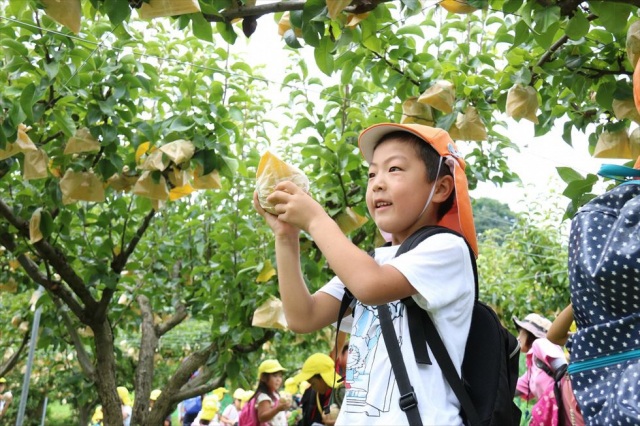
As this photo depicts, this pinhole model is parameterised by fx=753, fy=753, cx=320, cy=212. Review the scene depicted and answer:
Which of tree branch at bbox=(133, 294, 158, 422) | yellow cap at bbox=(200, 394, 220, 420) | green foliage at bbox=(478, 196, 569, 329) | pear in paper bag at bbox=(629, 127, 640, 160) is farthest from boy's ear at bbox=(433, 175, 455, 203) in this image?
yellow cap at bbox=(200, 394, 220, 420)

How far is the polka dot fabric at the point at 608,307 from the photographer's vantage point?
1115 millimetres

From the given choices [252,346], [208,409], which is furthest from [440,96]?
[208,409]

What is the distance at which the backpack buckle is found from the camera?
4.06 feet

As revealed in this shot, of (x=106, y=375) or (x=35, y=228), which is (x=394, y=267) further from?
(x=106, y=375)

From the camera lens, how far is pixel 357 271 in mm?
1275

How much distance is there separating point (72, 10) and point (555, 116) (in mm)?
1805

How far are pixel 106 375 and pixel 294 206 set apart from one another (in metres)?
3.42

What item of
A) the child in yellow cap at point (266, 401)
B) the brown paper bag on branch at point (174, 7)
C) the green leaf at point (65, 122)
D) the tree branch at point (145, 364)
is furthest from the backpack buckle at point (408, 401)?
the child in yellow cap at point (266, 401)

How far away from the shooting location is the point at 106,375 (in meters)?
4.44

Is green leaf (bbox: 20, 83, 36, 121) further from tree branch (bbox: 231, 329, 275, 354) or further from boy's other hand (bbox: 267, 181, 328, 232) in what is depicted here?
tree branch (bbox: 231, 329, 275, 354)

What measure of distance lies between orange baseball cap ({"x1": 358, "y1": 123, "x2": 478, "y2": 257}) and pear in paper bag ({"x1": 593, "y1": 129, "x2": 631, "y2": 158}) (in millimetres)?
1273

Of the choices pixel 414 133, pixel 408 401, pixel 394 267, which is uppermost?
pixel 414 133

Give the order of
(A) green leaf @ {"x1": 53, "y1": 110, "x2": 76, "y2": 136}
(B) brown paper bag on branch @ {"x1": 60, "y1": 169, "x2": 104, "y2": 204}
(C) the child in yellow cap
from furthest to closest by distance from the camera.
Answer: (C) the child in yellow cap → (B) brown paper bag on branch @ {"x1": 60, "y1": 169, "x2": 104, "y2": 204} → (A) green leaf @ {"x1": 53, "y1": 110, "x2": 76, "y2": 136}

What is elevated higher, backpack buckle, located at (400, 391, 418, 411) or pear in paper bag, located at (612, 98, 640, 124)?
pear in paper bag, located at (612, 98, 640, 124)
